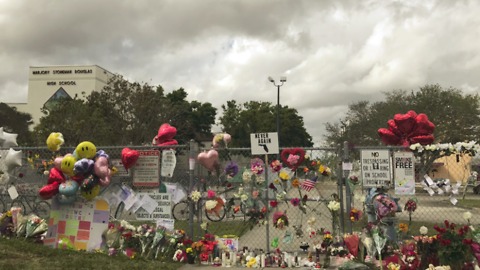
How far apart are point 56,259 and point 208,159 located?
2.78 meters

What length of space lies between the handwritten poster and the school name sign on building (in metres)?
2.74

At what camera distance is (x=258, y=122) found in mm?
52938

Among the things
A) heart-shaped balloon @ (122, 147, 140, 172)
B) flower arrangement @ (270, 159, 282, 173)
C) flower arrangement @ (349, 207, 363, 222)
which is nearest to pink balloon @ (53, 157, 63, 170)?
heart-shaped balloon @ (122, 147, 140, 172)

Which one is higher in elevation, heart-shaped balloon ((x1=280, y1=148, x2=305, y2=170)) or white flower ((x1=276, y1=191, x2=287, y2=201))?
heart-shaped balloon ((x1=280, y1=148, x2=305, y2=170))

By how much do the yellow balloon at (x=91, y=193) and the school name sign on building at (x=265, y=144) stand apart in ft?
8.87

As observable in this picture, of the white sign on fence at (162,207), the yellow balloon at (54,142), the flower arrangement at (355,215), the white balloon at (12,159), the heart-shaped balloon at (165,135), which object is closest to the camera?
the flower arrangement at (355,215)

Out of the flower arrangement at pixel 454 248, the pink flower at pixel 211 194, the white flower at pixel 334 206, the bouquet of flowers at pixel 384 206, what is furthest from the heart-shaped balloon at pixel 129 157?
the flower arrangement at pixel 454 248

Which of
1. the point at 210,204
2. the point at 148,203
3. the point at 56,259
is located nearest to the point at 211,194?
the point at 210,204

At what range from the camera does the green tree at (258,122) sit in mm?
53081

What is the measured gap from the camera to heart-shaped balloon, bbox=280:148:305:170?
22.3ft

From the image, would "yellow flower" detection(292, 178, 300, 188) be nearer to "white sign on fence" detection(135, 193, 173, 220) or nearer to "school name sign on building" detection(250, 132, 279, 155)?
"school name sign on building" detection(250, 132, 279, 155)

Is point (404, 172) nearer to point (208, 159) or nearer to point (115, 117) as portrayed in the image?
point (208, 159)

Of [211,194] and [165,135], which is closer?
[211,194]

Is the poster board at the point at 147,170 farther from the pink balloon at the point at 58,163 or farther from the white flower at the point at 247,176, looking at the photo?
the white flower at the point at 247,176
